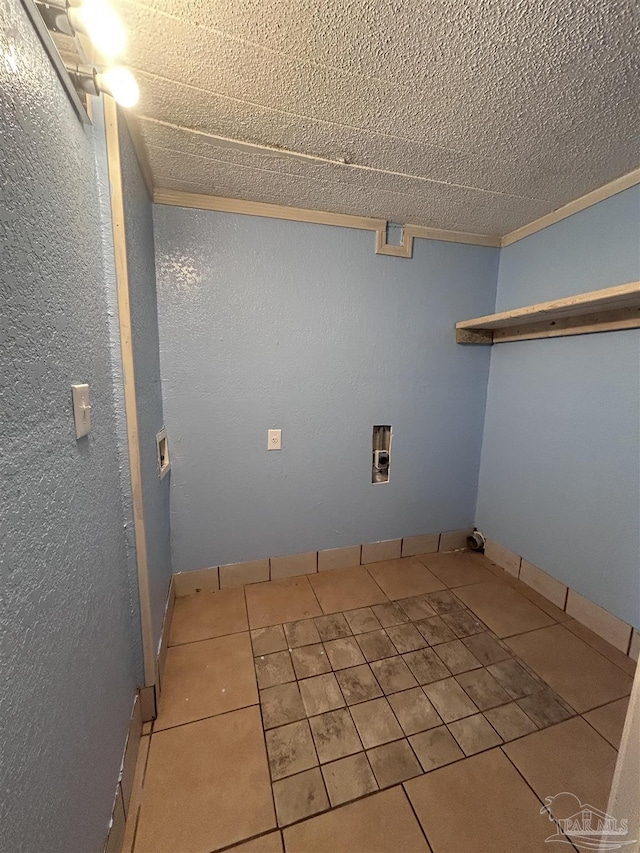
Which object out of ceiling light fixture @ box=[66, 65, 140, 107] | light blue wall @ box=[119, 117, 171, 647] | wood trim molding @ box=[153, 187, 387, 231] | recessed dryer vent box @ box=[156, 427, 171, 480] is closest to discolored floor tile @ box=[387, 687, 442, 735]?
light blue wall @ box=[119, 117, 171, 647]

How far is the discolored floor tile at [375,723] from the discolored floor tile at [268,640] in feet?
1.34

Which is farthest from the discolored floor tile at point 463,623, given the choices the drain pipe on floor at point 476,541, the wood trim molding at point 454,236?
the wood trim molding at point 454,236

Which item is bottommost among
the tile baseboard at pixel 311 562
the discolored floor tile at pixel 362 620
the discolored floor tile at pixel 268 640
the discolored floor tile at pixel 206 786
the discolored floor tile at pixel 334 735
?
the discolored floor tile at pixel 206 786

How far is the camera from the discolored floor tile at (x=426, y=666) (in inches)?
50.3

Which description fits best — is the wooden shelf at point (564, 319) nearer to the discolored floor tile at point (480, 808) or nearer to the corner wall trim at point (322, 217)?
the corner wall trim at point (322, 217)

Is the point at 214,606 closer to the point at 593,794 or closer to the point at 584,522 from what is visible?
the point at 593,794

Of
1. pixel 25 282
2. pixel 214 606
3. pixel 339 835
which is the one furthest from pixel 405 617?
pixel 25 282

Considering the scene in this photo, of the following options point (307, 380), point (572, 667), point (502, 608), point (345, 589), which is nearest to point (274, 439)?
point (307, 380)

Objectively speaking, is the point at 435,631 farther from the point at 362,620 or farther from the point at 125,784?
the point at 125,784

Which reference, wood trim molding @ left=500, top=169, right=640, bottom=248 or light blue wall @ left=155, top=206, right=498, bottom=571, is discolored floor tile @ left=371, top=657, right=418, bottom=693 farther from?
wood trim molding @ left=500, top=169, right=640, bottom=248

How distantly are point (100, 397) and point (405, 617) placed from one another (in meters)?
1.66

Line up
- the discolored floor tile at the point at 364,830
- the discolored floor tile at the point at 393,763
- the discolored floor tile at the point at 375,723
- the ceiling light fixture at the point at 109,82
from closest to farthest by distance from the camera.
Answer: the ceiling light fixture at the point at 109,82
the discolored floor tile at the point at 364,830
the discolored floor tile at the point at 393,763
the discolored floor tile at the point at 375,723

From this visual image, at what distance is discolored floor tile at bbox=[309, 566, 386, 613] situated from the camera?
1.68 meters

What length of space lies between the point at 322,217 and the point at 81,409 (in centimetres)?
151
